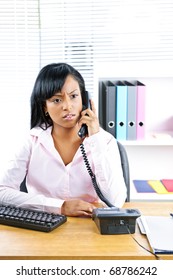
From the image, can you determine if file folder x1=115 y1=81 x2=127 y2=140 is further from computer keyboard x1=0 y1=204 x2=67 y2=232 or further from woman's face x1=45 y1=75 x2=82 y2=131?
computer keyboard x1=0 y1=204 x2=67 y2=232

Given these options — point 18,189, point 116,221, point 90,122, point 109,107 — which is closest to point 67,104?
point 90,122

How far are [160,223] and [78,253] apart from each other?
36cm

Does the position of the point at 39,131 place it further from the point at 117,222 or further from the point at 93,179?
the point at 117,222

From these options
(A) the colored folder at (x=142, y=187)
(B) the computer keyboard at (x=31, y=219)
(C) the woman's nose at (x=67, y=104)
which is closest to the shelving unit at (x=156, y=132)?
(A) the colored folder at (x=142, y=187)

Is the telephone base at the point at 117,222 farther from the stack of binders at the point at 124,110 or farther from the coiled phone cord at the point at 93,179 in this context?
the stack of binders at the point at 124,110

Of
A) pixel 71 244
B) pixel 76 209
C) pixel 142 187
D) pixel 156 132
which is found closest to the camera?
pixel 71 244

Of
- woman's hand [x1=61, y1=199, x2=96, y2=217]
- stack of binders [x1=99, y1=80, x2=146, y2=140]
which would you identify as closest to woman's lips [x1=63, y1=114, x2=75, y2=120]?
woman's hand [x1=61, y1=199, x2=96, y2=217]

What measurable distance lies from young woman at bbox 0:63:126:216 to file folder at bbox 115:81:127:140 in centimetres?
61

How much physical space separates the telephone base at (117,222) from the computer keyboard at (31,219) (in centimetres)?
16

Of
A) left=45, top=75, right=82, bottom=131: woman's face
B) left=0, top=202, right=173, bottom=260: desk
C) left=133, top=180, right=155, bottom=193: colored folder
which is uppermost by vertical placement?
left=45, top=75, right=82, bottom=131: woman's face

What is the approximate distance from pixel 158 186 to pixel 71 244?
4.78 feet

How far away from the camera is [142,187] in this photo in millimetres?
2693

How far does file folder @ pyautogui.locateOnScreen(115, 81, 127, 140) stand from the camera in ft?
8.33

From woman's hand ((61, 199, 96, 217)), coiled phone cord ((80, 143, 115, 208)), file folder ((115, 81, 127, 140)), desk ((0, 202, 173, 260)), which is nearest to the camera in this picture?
desk ((0, 202, 173, 260))
